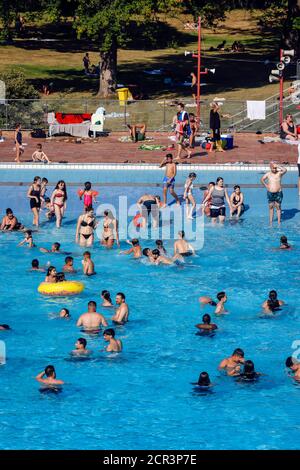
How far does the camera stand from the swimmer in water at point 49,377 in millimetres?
18734

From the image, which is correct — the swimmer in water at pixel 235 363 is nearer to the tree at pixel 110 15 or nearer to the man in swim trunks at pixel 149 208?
the man in swim trunks at pixel 149 208

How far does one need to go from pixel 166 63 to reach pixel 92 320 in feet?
106

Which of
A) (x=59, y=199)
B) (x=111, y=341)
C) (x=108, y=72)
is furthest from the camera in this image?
(x=108, y=72)

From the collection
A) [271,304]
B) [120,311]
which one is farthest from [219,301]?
[120,311]

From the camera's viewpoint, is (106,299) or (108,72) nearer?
(106,299)

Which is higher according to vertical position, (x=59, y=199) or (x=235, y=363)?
(x=59, y=199)

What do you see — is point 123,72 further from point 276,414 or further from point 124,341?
point 276,414

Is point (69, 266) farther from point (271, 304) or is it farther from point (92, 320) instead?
point (271, 304)

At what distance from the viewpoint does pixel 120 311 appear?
864 inches

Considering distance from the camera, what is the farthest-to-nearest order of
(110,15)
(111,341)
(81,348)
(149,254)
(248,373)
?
1. (110,15)
2. (149,254)
3. (111,341)
4. (81,348)
5. (248,373)

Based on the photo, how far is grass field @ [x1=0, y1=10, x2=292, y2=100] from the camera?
148ft

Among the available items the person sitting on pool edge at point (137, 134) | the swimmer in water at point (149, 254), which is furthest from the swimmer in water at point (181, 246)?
the person sitting on pool edge at point (137, 134)
